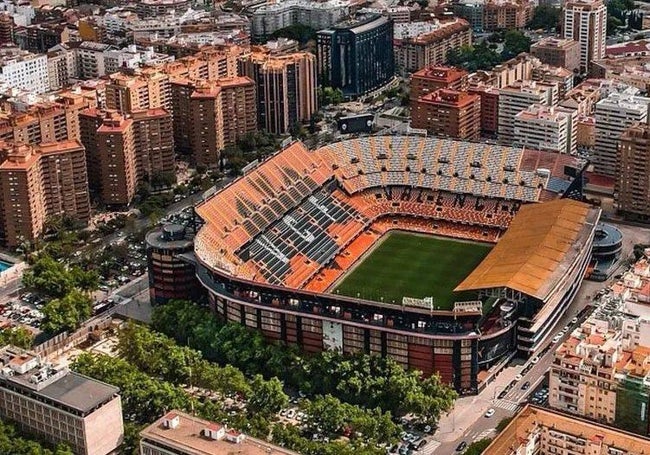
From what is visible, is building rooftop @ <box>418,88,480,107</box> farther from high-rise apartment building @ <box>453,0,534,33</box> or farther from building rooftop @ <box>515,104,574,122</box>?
high-rise apartment building @ <box>453,0,534,33</box>

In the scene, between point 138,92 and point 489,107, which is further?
point 489,107

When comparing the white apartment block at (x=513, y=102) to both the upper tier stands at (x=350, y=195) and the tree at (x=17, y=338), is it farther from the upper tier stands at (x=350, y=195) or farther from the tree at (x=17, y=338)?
the tree at (x=17, y=338)

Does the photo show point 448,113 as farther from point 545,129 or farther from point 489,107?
point 545,129

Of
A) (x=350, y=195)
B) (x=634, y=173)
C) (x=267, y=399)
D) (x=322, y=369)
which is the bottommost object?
(x=267, y=399)

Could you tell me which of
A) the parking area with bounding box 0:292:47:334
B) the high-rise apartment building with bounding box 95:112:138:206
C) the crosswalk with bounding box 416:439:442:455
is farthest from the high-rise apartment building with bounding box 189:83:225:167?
the crosswalk with bounding box 416:439:442:455

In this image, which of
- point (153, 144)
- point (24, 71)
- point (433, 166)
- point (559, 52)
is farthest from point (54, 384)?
point (559, 52)

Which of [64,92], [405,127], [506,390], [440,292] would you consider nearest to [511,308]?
[506,390]

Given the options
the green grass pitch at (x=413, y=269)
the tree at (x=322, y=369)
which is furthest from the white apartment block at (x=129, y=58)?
the tree at (x=322, y=369)
